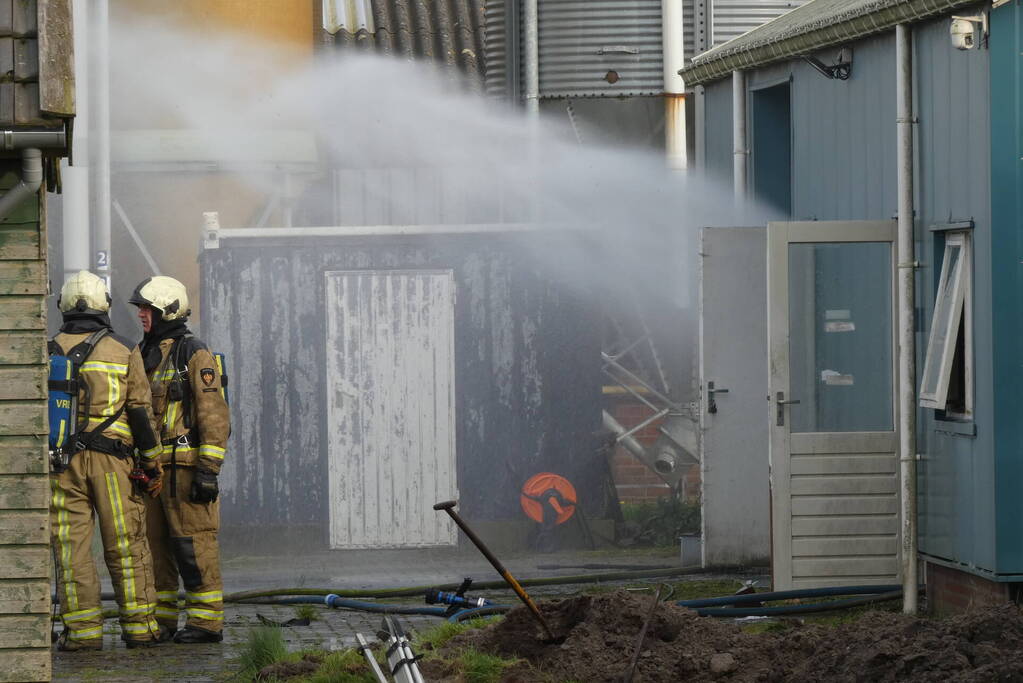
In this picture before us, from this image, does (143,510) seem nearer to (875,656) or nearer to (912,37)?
(875,656)

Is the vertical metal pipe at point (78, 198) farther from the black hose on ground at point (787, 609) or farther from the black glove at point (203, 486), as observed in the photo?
the black hose on ground at point (787, 609)

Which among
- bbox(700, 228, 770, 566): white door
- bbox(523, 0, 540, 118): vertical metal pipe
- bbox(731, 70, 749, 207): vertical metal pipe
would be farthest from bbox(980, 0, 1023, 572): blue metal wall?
bbox(523, 0, 540, 118): vertical metal pipe

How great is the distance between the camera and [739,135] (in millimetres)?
12672

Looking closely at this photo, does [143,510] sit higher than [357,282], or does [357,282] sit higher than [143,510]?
[357,282]

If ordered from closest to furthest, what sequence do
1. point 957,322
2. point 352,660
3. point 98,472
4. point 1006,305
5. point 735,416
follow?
1. point 352,660
2. point 1006,305
3. point 957,322
4. point 98,472
5. point 735,416

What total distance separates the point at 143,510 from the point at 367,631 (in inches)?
54.3

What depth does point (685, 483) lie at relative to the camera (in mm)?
15109

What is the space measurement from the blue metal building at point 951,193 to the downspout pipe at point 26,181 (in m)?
4.51

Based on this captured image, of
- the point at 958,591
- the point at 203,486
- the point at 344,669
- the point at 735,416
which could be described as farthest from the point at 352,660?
the point at 735,416

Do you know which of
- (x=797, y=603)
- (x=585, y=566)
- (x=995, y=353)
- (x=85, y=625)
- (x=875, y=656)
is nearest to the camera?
(x=875, y=656)

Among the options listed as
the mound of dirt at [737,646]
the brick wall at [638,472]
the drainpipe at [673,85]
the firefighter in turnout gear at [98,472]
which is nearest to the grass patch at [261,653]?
the mound of dirt at [737,646]

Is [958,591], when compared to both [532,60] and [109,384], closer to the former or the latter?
[109,384]

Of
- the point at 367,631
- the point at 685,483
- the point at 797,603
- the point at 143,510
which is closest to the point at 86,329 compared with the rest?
the point at 143,510

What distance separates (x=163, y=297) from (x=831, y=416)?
383cm
